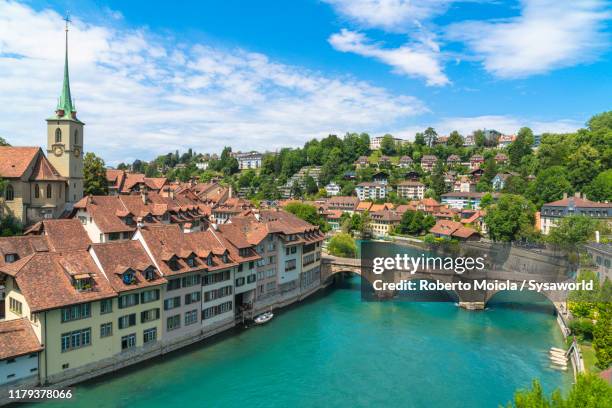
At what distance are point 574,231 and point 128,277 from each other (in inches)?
2249

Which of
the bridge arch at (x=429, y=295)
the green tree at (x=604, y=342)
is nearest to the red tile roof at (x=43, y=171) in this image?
the bridge arch at (x=429, y=295)

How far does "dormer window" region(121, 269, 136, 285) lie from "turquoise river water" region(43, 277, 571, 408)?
5.79 m

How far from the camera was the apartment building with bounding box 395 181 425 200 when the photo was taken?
13000 cm

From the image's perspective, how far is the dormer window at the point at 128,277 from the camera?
31.1m

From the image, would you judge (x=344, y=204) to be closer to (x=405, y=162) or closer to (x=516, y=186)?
(x=516, y=186)

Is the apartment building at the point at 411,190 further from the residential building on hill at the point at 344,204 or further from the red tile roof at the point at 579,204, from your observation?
the red tile roof at the point at 579,204

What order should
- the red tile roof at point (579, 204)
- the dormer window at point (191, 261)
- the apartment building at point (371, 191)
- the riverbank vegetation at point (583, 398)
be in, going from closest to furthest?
1. the riverbank vegetation at point (583, 398)
2. the dormer window at point (191, 261)
3. the red tile roof at point (579, 204)
4. the apartment building at point (371, 191)

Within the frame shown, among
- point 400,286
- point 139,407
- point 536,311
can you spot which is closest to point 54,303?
point 139,407

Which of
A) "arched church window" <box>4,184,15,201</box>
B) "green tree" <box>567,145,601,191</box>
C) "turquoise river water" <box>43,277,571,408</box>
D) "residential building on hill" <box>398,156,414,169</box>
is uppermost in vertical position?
"residential building on hill" <box>398,156,414,169</box>

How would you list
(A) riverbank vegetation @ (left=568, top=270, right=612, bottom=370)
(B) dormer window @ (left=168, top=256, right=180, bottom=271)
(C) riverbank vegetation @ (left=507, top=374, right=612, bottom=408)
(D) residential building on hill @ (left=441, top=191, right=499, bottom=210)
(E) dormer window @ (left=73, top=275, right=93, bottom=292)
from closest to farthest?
(C) riverbank vegetation @ (left=507, top=374, right=612, bottom=408) → (E) dormer window @ (left=73, top=275, right=93, bottom=292) → (B) dormer window @ (left=168, top=256, right=180, bottom=271) → (A) riverbank vegetation @ (left=568, top=270, right=612, bottom=370) → (D) residential building on hill @ (left=441, top=191, right=499, bottom=210)

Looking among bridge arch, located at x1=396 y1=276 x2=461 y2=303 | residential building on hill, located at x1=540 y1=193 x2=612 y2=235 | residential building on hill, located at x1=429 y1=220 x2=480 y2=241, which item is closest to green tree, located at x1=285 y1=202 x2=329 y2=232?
residential building on hill, located at x1=429 y1=220 x2=480 y2=241

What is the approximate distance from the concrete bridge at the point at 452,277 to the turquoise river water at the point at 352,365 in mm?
2083

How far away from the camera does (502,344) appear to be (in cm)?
3881

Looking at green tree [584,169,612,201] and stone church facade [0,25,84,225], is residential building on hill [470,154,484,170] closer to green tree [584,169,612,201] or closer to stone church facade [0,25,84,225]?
green tree [584,169,612,201]
